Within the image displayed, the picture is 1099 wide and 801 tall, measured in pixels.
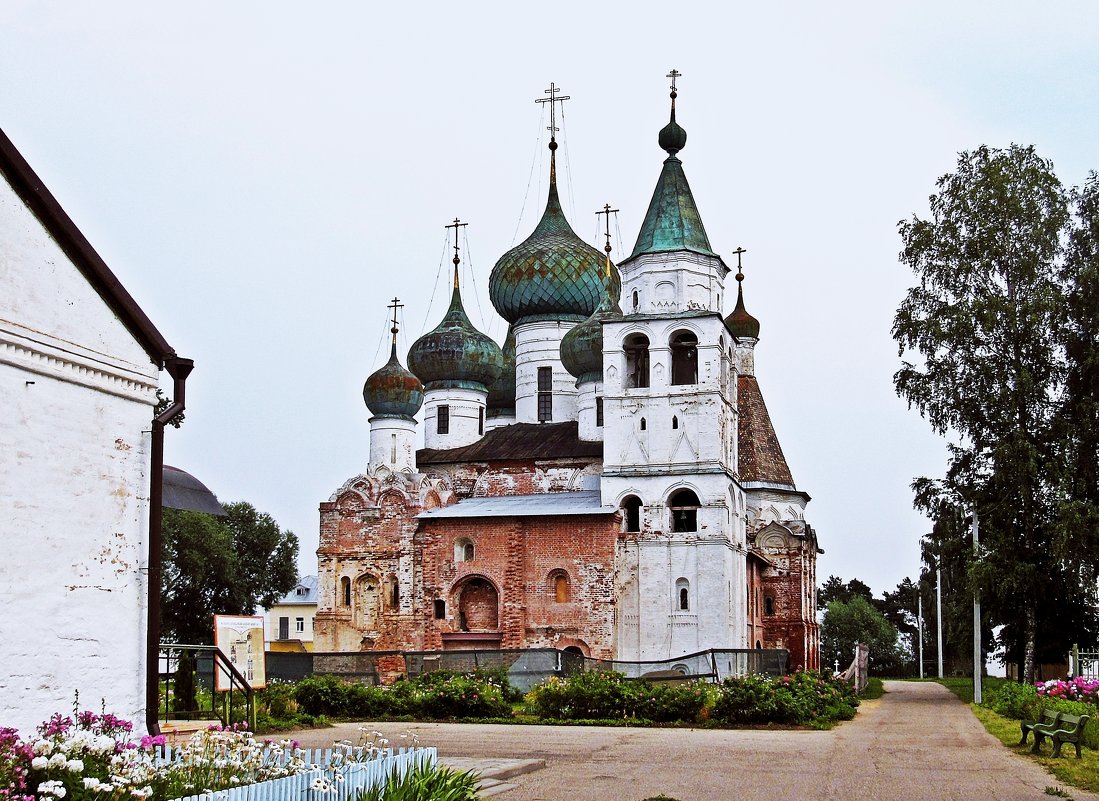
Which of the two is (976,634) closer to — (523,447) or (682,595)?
(682,595)

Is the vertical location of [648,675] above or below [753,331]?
below

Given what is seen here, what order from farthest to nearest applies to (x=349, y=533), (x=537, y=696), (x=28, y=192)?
(x=349, y=533) → (x=537, y=696) → (x=28, y=192)

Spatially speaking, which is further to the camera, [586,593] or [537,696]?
[586,593]

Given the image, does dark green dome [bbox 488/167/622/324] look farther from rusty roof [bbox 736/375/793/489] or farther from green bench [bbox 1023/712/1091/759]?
green bench [bbox 1023/712/1091/759]

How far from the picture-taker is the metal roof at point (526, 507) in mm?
34500

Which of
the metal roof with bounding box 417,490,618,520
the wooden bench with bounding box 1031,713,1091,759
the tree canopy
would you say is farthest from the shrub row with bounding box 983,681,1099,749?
the tree canopy

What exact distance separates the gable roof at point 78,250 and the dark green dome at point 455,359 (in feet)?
95.3

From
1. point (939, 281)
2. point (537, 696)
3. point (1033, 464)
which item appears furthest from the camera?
point (939, 281)

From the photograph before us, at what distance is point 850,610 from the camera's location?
6706cm

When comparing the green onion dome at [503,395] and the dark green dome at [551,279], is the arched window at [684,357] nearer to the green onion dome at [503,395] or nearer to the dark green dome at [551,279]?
the dark green dome at [551,279]

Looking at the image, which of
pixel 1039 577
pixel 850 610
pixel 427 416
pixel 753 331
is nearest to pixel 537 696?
pixel 1039 577

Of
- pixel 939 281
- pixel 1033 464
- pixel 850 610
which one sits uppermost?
pixel 939 281

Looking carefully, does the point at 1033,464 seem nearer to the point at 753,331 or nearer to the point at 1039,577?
the point at 1039,577

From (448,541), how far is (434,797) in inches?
1069
